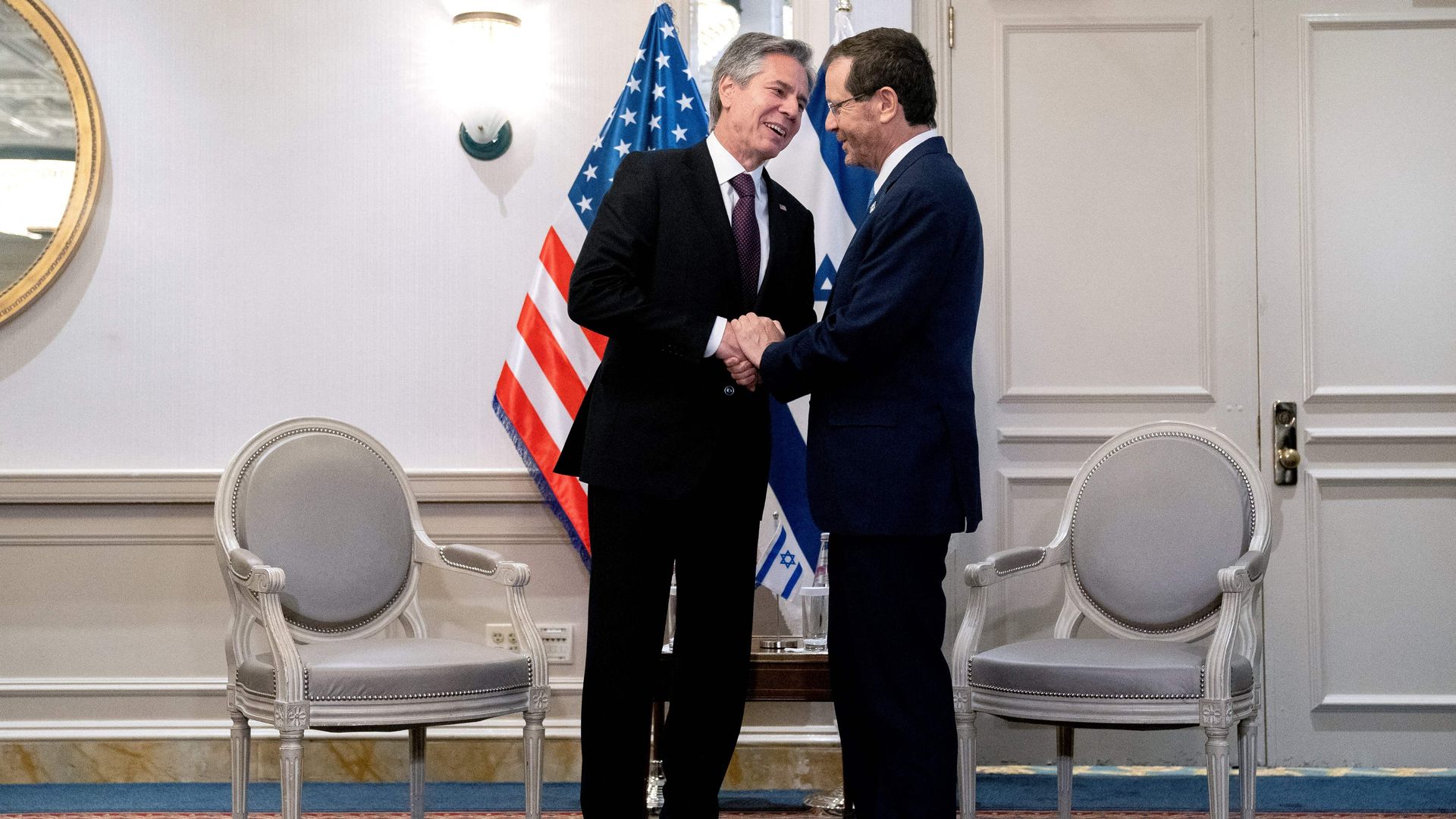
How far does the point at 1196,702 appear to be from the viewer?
2500 millimetres

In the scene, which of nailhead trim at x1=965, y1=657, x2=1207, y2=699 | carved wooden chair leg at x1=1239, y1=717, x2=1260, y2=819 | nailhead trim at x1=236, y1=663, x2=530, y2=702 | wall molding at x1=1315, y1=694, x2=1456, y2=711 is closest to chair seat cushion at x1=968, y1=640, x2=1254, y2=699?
nailhead trim at x1=965, y1=657, x2=1207, y2=699

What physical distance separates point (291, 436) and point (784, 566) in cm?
131

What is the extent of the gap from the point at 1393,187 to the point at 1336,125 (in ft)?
0.80

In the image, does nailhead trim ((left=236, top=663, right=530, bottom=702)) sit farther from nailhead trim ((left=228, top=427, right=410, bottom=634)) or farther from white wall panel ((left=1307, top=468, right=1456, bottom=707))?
white wall panel ((left=1307, top=468, right=1456, bottom=707))

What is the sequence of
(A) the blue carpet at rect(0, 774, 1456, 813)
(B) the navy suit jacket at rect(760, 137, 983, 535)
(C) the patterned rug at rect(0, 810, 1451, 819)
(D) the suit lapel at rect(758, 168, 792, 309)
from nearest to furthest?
(B) the navy suit jacket at rect(760, 137, 983, 535) < (D) the suit lapel at rect(758, 168, 792, 309) < (C) the patterned rug at rect(0, 810, 1451, 819) < (A) the blue carpet at rect(0, 774, 1456, 813)

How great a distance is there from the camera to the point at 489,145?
356 cm

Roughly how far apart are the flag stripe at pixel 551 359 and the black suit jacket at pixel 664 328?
0.87 meters

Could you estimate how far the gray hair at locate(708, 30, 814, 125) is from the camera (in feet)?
8.36

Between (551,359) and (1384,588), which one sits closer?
(551,359)

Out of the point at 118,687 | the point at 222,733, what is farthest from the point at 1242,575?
the point at 118,687

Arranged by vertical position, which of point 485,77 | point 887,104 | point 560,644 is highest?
point 485,77

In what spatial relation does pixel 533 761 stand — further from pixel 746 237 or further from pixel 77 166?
pixel 77 166

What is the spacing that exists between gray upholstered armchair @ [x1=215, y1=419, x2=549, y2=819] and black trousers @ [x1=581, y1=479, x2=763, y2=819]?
31 centimetres

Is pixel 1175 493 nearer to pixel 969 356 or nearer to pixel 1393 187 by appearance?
pixel 969 356
